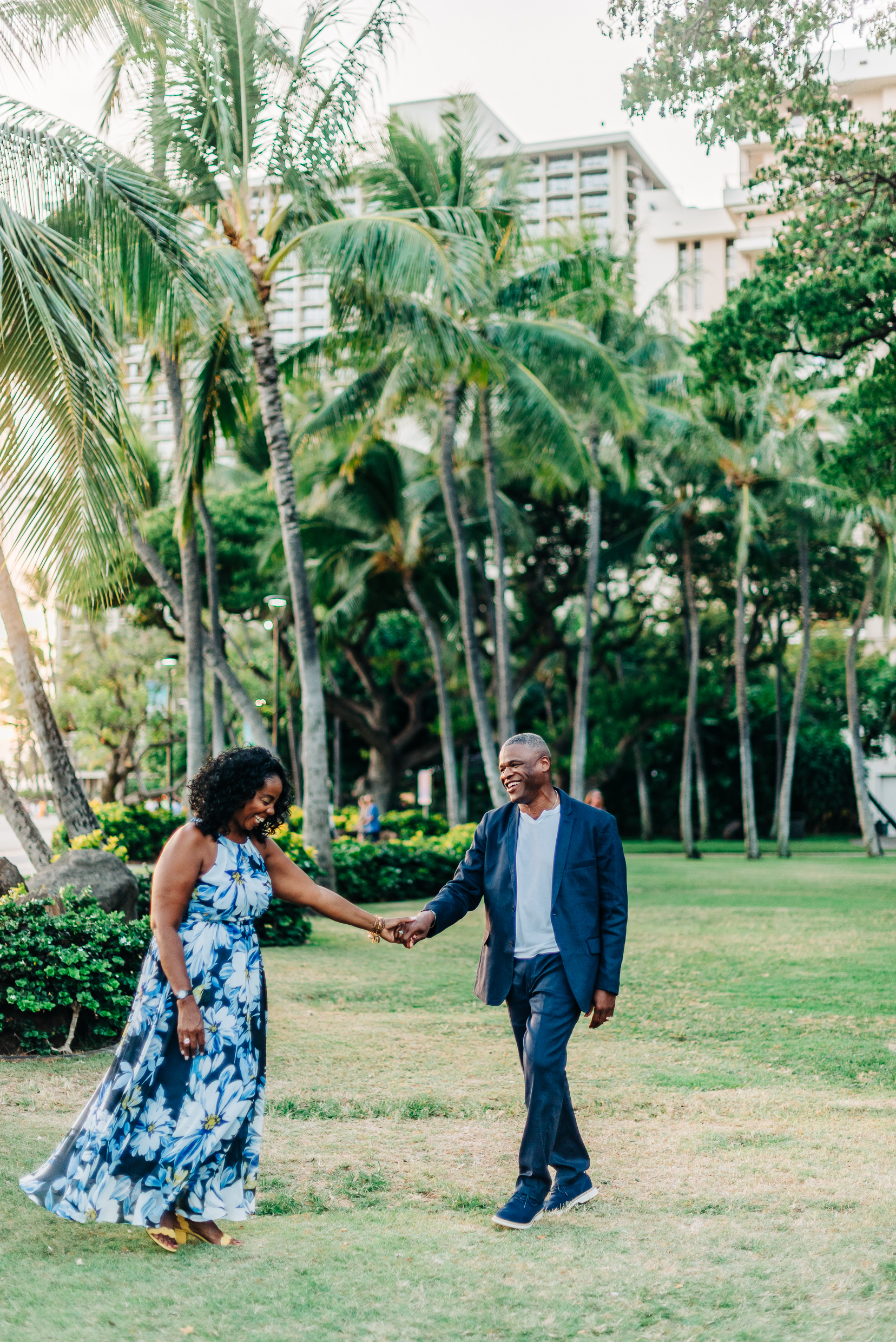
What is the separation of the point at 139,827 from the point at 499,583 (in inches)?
294

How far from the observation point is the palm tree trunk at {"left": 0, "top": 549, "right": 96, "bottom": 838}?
9.47m

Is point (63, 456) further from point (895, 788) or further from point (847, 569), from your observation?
point (895, 788)

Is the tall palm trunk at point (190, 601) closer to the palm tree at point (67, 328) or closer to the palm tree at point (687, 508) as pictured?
the palm tree at point (67, 328)

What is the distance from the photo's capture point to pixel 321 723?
15.6 m

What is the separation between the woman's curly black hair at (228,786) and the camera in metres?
4.35

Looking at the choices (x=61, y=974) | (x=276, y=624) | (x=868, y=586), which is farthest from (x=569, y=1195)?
(x=868, y=586)

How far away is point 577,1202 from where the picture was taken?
4.83 m

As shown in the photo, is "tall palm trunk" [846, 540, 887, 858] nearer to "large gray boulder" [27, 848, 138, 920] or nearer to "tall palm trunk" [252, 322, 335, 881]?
"tall palm trunk" [252, 322, 335, 881]

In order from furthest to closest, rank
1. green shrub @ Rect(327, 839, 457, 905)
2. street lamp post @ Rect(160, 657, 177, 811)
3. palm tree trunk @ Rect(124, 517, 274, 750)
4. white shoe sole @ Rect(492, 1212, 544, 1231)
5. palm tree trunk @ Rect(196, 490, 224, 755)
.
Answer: street lamp post @ Rect(160, 657, 177, 811) < palm tree trunk @ Rect(196, 490, 224, 755) < green shrub @ Rect(327, 839, 457, 905) < palm tree trunk @ Rect(124, 517, 274, 750) < white shoe sole @ Rect(492, 1212, 544, 1231)

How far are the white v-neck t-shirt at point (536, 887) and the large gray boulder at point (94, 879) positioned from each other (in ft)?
14.8

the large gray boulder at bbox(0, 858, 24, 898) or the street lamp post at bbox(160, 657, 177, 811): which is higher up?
the street lamp post at bbox(160, 657, 177, 811)

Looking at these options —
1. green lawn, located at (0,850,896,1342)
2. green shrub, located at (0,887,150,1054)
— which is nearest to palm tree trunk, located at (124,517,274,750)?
green lawn, located at (0,850,896,1342)

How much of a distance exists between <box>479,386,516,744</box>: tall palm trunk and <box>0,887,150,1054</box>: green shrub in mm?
13714

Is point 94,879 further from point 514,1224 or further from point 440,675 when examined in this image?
point 440,675
